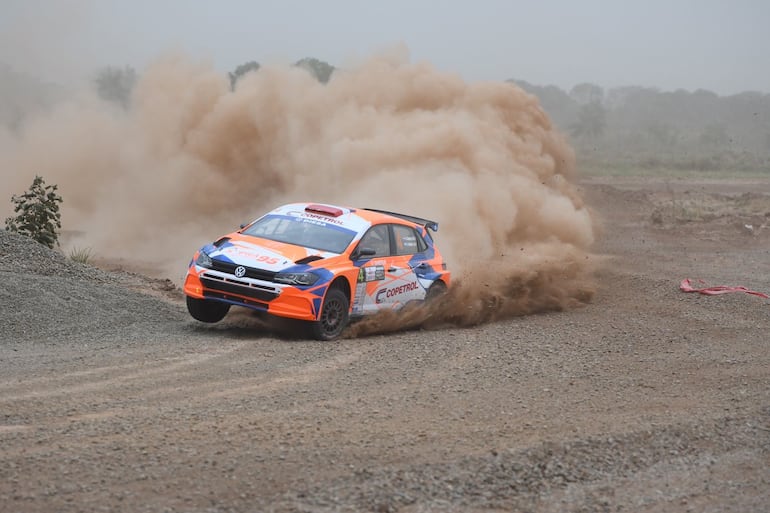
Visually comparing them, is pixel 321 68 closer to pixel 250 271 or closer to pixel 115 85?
pixel 115 85

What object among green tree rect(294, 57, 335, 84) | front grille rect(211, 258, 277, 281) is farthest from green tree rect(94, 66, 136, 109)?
front grille rect(211, 258, 277, 281)

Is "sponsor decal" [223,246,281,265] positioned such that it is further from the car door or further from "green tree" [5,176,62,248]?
"green tree" [5,176,62,248]

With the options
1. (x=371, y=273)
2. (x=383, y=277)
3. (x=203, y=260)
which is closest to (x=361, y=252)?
(x=371, y=273)

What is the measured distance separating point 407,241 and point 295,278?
2472 millimetres

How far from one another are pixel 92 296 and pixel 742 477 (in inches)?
329

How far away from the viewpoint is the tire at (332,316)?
36.6 ft

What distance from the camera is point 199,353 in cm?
991

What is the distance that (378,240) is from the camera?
40.9 ft

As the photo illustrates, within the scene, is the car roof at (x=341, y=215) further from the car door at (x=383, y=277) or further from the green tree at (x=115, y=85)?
the green tree at (x=115, y=85)

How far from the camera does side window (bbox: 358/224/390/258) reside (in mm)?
12202

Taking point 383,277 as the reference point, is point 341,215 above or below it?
above

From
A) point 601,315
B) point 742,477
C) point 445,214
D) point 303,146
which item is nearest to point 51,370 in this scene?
point 742,477

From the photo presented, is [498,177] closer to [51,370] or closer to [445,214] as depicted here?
[445,214]

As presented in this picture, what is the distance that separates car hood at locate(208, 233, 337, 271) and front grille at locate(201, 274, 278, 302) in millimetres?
242
